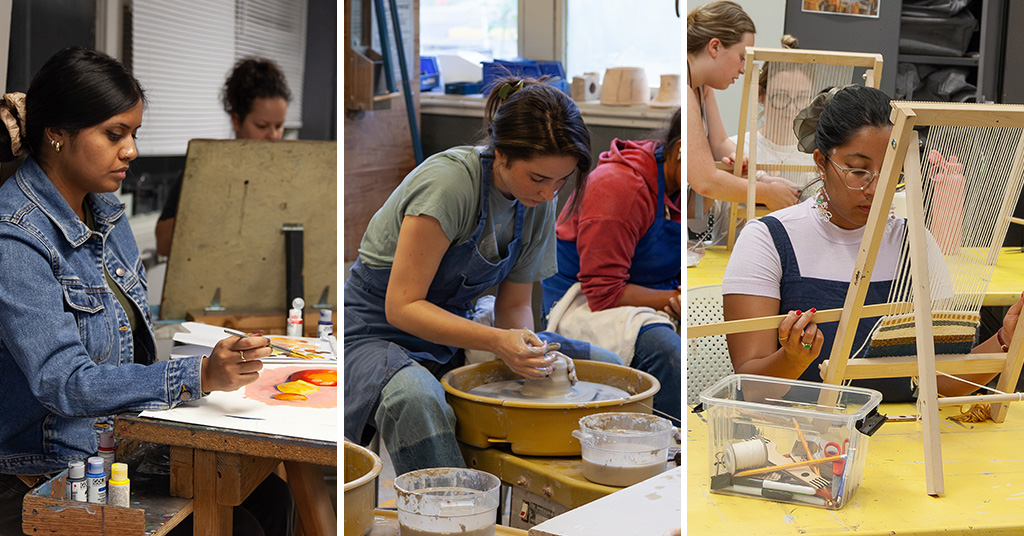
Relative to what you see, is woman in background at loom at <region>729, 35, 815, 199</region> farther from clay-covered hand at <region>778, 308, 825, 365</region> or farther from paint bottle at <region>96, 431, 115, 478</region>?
paint bottle at <region>96, 431, 115, 478</region>

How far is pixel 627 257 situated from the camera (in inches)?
84.0

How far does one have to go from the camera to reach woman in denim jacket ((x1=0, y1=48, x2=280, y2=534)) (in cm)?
140

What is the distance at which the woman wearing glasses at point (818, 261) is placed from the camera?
1.56 m

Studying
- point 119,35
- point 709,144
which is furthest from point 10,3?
point 709,144

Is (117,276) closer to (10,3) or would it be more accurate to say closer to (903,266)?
(10,3)

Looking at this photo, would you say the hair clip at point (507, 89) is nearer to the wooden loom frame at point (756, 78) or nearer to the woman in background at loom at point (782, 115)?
the wooden loom frame at point (756, 78)

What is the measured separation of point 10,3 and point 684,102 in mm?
1756

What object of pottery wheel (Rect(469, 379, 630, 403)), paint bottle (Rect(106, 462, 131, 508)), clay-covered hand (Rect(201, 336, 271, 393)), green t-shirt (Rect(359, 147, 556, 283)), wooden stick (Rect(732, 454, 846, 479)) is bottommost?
paint bottle (Rect(106, 462, 131, 508))

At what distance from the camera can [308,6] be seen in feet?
9.84

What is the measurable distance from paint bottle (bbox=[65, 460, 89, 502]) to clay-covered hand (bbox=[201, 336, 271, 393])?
23 centimetres

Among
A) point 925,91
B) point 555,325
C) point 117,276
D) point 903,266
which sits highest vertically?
point 925,91

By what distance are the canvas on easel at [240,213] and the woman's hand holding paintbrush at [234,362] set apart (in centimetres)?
111

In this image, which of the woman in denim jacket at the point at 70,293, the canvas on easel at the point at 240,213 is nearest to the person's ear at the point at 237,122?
the canvas on easel at the point at 240,213

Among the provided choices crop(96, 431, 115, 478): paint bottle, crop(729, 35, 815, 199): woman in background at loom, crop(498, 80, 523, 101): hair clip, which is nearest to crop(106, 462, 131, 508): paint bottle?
crop(96, 431, 115, 478): paint bottle
